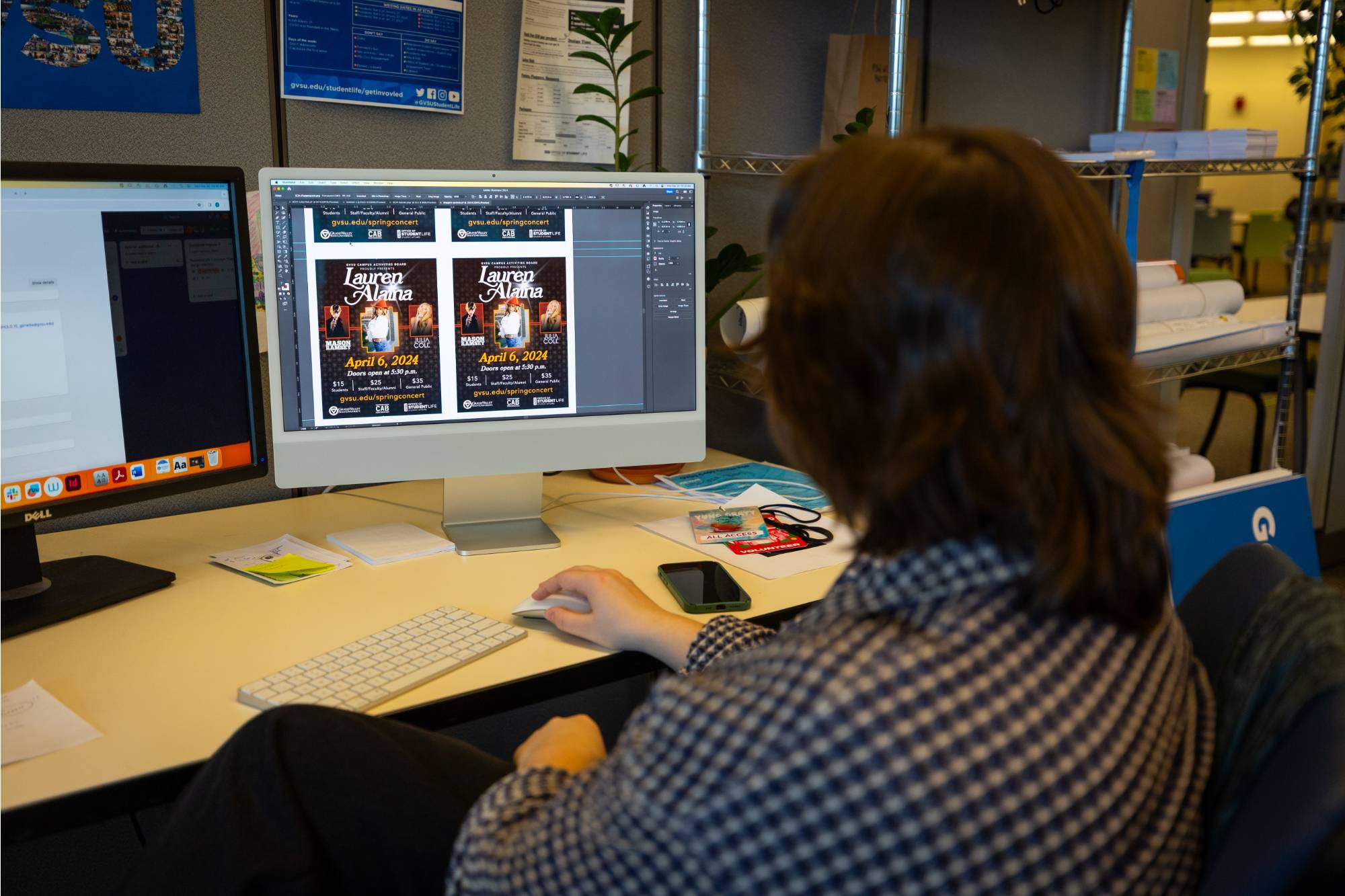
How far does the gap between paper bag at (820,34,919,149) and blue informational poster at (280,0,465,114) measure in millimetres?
690

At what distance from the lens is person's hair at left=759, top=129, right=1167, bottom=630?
1.99 feet

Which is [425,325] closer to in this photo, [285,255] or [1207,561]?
[285,255]

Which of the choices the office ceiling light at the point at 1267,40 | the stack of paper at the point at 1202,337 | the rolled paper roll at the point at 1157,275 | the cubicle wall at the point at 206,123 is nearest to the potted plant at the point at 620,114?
the cubicle wall at the point at 206,123

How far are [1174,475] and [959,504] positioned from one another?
166 millimetres

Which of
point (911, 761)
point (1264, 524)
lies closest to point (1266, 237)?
point (1264, 524)

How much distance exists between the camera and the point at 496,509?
1446mm

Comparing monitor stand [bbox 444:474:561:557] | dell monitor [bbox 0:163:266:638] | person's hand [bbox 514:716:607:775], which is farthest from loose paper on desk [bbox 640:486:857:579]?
dell monitor [bbox 0:163:266:638]

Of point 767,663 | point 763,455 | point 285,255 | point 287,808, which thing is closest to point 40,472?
point 285,255

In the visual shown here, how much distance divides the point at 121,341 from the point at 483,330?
39 centimetres

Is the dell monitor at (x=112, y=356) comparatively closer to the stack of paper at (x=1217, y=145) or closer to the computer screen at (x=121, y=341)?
the computer screen at (x=121, y=341)

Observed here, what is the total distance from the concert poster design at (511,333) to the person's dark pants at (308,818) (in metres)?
0.56

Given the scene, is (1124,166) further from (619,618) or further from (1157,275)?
(619,618)

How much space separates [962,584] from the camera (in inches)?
25.0

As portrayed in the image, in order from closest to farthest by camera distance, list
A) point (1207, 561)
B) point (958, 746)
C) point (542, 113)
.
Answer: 1. point (958, 746)
2. point (542, 113)
3. point (1207, 561)
